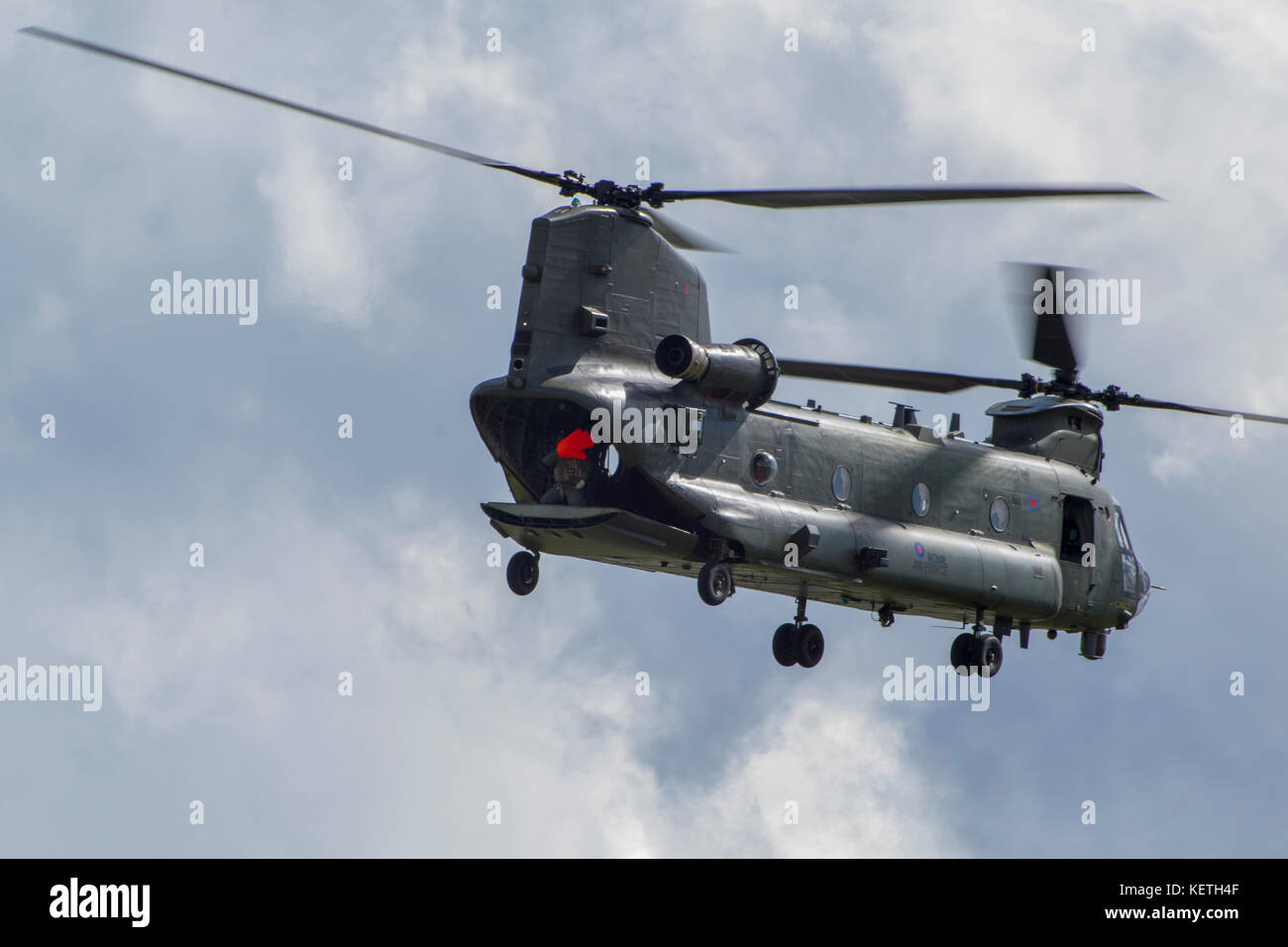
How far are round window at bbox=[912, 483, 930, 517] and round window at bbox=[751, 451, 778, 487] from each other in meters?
4.27

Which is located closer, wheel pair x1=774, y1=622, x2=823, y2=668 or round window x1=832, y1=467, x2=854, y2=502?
round window x1=832, y1=467, x2=854, y2=502

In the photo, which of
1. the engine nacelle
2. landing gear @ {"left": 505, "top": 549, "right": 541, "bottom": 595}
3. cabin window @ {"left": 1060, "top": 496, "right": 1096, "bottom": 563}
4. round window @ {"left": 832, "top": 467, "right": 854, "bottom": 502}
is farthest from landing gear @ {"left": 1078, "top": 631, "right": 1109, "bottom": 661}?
landing gear @ {"left": 505, "top": 549, "right": 541, "bottom": 595}

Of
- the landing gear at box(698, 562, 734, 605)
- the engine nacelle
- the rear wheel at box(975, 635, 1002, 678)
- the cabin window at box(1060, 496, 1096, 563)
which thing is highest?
the engine nacelle

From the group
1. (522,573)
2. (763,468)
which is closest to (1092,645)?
(763,468)

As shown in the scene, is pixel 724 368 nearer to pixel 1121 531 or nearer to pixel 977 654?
pixel 977 654

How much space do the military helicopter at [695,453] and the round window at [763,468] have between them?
4 cm

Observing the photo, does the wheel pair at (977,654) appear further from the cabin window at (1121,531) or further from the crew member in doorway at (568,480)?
the crew member in doorway at (568,480)

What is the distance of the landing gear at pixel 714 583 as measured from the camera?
94.5ft

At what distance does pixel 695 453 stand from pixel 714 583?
2.27 m

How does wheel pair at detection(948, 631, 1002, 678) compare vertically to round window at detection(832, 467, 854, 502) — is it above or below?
below

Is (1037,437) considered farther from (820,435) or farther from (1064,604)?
(820,435)

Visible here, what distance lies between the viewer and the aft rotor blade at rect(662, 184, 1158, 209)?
2695cm

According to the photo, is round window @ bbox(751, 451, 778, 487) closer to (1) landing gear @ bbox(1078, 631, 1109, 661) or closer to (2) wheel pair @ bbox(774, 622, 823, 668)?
(2) wheel pair @ bbox(774, 622, 823, 668)

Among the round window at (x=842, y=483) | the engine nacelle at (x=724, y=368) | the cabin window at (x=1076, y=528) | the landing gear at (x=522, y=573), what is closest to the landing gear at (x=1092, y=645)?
the cabin window at (x=1076, y=528)
